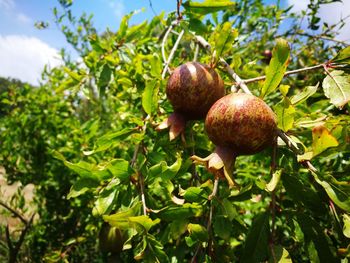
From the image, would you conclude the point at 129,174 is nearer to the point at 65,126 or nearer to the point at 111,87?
the point at 111,87

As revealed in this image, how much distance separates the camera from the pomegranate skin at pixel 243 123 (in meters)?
0.59

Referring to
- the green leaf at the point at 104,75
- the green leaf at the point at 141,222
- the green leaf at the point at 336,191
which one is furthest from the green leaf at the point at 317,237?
the green leaf at the point at 104,75

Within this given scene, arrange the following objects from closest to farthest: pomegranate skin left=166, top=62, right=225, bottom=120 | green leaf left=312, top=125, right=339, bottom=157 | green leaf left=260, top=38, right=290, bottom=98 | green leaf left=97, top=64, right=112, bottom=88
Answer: green leaf left=312, top=125, right=339, bottom=157 < green leaf left=260, top=38, right=290, bottom=98 < pomegranate skin left=166, top=62, right=225, bottom=120 < green leaf left=97, top=64, right=112, bottom=88

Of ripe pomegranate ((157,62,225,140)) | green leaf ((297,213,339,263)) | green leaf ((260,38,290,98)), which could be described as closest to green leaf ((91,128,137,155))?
ripe pomegranate ((157,62,225,140))

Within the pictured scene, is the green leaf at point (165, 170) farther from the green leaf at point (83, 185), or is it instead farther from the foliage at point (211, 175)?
the green leaf at point (83, 185)

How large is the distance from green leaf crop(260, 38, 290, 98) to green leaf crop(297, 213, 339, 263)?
11.6 inches

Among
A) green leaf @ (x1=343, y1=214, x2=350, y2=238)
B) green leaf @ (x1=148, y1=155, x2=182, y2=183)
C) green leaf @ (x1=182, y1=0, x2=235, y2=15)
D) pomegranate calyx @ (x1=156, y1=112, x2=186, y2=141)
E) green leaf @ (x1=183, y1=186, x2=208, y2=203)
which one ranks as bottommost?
green leaf @ (x1=343, y1=214, x2=350, y2=238)

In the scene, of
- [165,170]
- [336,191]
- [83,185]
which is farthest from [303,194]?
[83,185]

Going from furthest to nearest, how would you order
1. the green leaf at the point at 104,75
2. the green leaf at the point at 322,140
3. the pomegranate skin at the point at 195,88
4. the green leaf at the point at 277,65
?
the green leaf at the point at 104,75 → the pomegranate skin at the point at 195,88 → the green leaf at the point at 277,65 → the green leaf at the point at 322,140

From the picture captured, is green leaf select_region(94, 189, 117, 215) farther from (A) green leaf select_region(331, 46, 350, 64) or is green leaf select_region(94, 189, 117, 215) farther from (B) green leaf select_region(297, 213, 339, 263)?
(A) green leaf select_region(331, 46, 350, 64)

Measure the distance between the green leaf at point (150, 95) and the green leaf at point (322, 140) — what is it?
0.40m

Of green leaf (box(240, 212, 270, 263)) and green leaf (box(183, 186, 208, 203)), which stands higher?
green leaf (box(183, 186, 208, 203))

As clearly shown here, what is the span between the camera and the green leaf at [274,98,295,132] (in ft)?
1.95

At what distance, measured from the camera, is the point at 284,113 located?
60 centimetres
